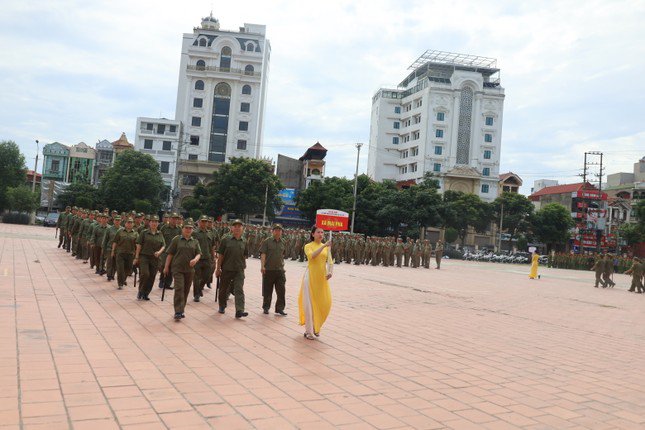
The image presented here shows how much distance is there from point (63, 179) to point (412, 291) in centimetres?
6281

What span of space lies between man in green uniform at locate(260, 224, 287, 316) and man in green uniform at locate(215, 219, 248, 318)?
1.25 feet

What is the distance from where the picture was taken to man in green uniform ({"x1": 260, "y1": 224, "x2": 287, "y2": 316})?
9.51 meters

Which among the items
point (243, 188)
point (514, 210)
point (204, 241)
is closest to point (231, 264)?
point (204, 241)

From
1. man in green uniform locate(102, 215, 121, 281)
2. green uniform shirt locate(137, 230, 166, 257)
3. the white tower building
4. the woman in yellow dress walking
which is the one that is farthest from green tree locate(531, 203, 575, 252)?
the woman in yellow dress walking

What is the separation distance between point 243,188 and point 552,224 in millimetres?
34143

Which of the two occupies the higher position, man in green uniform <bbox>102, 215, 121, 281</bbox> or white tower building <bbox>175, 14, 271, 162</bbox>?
white tower building <bbox>175, 14, 271, 162</bbox>

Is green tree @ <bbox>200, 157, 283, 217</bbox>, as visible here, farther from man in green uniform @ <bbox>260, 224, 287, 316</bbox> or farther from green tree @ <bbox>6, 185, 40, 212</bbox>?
man in green uniform @ <bbox>260, 224, 287, 316</bbox>

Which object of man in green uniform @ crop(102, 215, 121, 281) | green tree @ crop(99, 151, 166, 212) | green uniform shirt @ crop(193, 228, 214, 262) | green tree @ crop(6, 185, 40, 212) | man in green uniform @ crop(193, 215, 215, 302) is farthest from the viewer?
green tree @ crop(99, 151, 166, 212)

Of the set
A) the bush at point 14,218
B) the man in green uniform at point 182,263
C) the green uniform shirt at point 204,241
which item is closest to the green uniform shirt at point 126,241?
the green uniform shirt at point 204,241

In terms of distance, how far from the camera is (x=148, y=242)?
35.9 feet

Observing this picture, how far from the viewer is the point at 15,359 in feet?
18.5

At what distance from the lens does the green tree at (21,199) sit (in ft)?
153

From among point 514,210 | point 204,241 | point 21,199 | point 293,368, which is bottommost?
point 293,368

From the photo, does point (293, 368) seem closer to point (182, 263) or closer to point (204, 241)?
point (182, 263)
